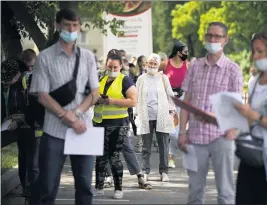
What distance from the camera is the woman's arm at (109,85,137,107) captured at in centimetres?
1014

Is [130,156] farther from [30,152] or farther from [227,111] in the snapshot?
[227,111]

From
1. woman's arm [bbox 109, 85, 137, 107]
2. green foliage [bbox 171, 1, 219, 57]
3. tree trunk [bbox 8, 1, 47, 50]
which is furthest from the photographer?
green foliage [bbox 171, 1, 219, 57]

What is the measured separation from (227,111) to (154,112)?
531 centimetres

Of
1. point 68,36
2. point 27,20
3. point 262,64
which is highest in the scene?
point 27,20

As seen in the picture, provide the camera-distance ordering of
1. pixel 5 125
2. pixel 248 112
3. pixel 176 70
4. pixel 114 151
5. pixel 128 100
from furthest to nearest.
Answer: pixel 176 70, pixel 114 151, pixel 128 100, pixel 5 125, pixel 248 112

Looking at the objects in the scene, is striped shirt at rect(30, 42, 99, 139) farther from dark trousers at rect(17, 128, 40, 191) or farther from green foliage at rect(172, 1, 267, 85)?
green foliage at rect(172, 1, 267, 85)

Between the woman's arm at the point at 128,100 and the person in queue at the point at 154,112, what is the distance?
74.4 inches

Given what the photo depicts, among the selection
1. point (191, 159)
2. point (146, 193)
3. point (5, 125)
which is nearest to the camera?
point (191, 159)

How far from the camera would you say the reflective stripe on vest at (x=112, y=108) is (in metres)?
10.3

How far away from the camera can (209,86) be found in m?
7.31

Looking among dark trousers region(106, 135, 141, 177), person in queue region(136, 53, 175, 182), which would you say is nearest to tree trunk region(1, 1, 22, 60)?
person in queue region(136, 53, 175, 182)

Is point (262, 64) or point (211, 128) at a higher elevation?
point (262, 64)

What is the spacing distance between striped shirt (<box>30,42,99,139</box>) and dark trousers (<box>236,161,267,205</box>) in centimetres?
149

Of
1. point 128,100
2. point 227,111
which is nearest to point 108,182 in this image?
point 128,100
